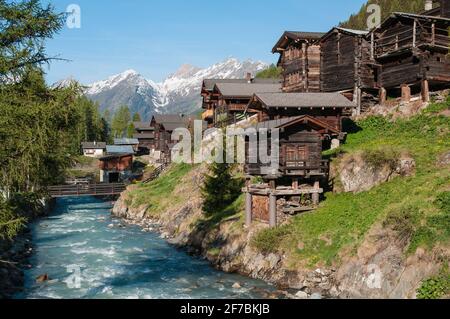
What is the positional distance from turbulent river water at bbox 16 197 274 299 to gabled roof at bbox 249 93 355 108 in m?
14.5

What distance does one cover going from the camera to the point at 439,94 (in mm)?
36594

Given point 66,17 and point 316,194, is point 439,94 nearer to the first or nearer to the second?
point 316,194

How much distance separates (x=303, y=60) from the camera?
49.2 meters

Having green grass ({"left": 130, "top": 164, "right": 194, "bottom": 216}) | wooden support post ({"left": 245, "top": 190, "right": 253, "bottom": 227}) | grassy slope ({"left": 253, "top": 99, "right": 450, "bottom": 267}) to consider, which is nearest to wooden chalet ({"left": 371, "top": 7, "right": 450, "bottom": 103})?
grassy slope ({"left": 253, "top": 99, "right": 450, "bottom": 267})

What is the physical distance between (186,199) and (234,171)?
6859mm

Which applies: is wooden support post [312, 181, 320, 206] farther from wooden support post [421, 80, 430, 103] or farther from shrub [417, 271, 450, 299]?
wooden support post [421, 80, 430, 103]

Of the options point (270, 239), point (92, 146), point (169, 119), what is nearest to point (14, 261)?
point (270, 239)

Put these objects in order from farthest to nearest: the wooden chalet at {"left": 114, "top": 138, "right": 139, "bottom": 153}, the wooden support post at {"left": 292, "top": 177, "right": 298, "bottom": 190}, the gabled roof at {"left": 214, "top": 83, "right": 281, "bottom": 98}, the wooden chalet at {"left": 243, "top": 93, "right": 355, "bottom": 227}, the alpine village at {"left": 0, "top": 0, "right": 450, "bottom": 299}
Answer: the wooden chalet at {"left": 114, "top": 138, "right": 139, "bottom": 153}
the gabled roof at {"left": 214, "top": 83, "right": 281, "bottom": 98}
the wooden support post at {"left": 292, "top": 177, "right": 298, "bottom": 190}
the wooden chalet at {"left": 243, "top": 93, "right": 355, "bottom": 227}
the alpine village at {"left": 0, "top": 0, "right": 450, "bottom": 299}

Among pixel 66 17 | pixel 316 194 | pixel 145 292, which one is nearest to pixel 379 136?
pixel 316 194

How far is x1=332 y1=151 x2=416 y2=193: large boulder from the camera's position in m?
29.3

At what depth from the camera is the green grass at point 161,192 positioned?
50.7 m

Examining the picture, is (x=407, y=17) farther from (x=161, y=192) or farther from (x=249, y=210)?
(x=161, y=192)

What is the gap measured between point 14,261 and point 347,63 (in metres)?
34.6

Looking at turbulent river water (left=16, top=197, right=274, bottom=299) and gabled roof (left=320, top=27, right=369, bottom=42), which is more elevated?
gabled roof (left=320, top=27, right=369, bottom=42)
